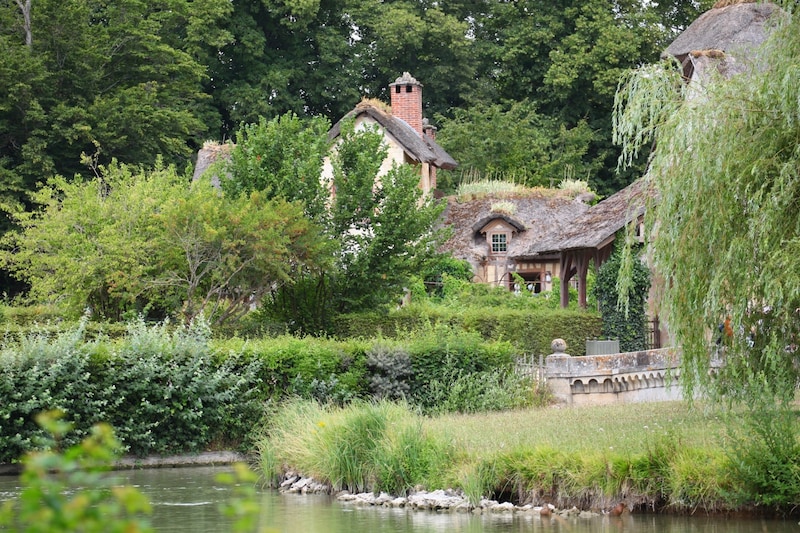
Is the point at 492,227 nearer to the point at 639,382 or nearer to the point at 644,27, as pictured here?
the point at 644,27

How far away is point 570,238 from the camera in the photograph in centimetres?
3575

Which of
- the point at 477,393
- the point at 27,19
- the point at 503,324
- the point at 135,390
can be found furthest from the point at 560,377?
the point at 27,19

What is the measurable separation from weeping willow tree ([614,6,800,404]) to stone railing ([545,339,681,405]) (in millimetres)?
9773

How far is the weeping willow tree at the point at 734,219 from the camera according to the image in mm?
14664

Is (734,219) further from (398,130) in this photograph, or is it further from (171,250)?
(398,130)

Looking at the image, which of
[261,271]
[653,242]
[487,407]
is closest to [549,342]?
[487,407]

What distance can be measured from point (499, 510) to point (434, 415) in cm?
867

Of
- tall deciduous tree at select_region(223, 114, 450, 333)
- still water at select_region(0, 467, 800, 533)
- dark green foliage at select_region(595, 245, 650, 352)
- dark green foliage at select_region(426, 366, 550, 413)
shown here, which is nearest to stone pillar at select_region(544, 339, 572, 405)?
dark green foliage at select_region(426, 366, 550, 413)

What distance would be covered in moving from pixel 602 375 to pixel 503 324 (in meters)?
4.40

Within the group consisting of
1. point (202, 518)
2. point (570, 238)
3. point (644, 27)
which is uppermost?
point (644, 27)

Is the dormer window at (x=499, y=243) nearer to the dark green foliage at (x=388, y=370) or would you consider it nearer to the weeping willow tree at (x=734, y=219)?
the dark green foliage at (x=388, y=370)

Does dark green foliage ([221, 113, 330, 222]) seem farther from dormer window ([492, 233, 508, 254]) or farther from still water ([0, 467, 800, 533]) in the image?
dormer window ([492, 233, 508, 254])

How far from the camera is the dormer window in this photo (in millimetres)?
46188

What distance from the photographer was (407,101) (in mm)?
46500
